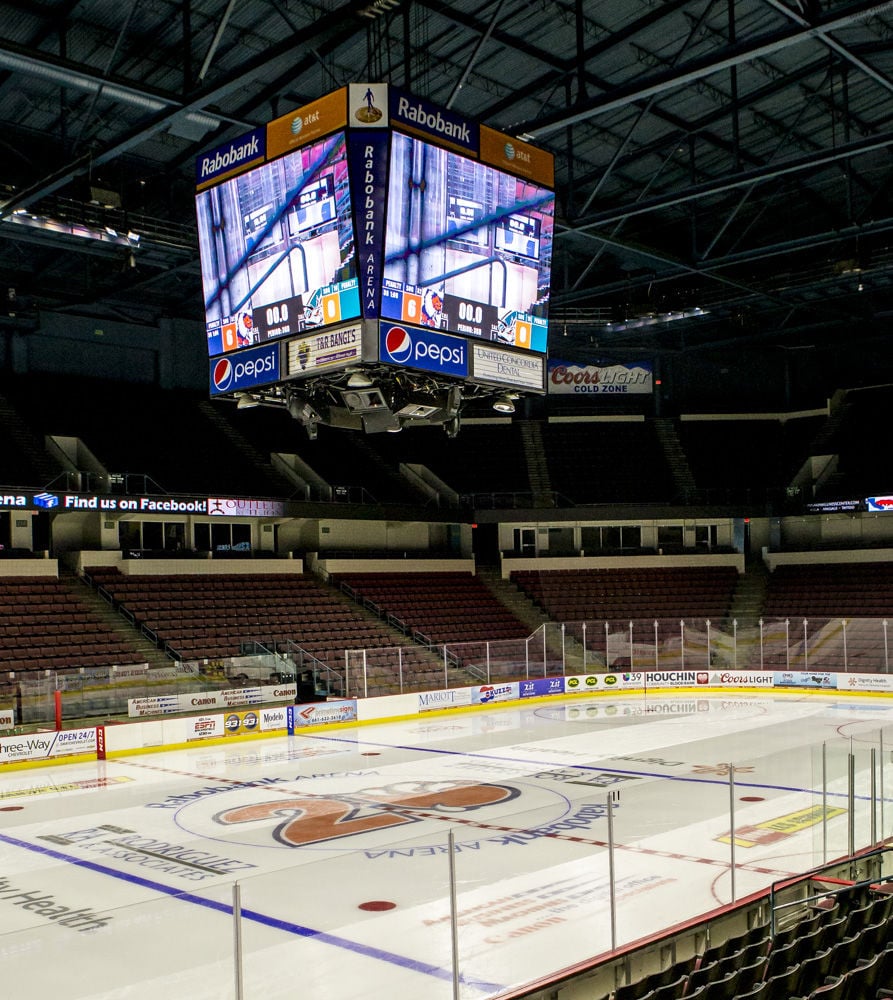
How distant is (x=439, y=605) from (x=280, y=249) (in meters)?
19.4

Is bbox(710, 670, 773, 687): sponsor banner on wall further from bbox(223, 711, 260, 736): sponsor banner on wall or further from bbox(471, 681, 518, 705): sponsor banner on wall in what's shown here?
bbox(223, 711, 260, 736): sponsor banner on wall

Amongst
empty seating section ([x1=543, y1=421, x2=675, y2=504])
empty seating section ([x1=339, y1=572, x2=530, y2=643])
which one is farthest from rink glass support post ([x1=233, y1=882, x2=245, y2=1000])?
empty seating section ([x1=543, y1=421, x2=675, y2=504])

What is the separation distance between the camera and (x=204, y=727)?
21.5 m

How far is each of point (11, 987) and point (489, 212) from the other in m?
10.6

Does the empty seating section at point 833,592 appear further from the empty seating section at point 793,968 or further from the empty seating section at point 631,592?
the empty seating section at point 793,968

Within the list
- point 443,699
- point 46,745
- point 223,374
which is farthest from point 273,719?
point 223,374

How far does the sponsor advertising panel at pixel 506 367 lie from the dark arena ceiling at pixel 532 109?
382cm

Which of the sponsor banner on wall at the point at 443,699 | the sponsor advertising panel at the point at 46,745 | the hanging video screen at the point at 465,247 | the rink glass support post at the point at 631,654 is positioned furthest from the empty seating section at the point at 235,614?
the hanging video screen at the point at 465,247

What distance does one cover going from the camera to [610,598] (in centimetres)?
3375

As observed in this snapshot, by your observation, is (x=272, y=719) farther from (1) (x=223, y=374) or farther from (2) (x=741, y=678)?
(2) (x=741, y=678)

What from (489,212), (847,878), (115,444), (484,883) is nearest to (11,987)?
(484,883)

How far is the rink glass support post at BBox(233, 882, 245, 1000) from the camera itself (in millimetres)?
5121

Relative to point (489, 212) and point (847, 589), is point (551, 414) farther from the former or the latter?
point (489, 212)

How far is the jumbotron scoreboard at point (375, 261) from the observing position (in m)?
12.2
